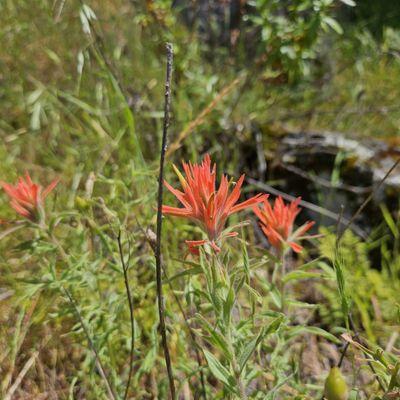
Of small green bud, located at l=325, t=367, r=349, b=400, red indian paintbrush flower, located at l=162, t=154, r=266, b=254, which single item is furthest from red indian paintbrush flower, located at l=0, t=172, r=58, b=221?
small green bud, located at l=325, t=367, r=349, b=400

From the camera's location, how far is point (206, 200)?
0.75m

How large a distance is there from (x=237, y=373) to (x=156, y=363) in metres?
0.67

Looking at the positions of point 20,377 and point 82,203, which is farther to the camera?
point 20,377

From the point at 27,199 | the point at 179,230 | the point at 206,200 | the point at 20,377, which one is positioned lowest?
the point at 20,377

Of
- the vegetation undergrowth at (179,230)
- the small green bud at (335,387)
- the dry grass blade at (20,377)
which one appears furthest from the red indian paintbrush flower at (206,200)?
the dry grass blade at (20,377)

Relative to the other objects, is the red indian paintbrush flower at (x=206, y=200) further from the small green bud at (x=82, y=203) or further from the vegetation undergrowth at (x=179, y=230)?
the small green bud at (x=82, y=203)

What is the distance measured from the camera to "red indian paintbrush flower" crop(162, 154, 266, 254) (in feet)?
2.40

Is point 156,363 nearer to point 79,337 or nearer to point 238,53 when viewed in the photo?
point 79,337

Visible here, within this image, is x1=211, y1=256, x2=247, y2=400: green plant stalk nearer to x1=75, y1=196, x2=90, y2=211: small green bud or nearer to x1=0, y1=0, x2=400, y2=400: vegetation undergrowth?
x1=0, y1=0, x2=400, y2=400: vegetation undergrowth

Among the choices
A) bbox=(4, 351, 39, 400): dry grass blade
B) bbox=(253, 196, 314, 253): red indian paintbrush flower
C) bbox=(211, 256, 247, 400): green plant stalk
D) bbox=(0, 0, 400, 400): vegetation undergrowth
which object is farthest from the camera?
bbox=(4, 351, 39, 400): dry grass blade

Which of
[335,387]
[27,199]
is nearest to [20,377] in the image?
[27,199]

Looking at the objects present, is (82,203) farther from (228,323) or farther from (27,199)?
(228,323)

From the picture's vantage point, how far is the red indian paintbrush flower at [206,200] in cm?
73

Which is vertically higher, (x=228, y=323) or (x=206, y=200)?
(x=206, y=200)
